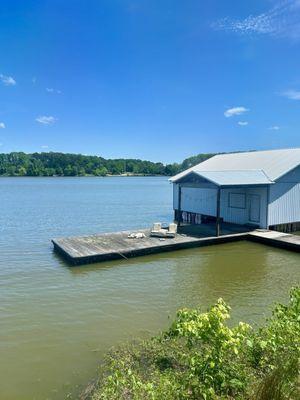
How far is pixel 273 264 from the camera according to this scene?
14047 mm

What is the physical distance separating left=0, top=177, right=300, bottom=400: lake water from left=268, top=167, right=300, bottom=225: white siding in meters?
2.93

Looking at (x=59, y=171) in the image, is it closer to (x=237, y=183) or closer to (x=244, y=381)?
(x=237, y=183)

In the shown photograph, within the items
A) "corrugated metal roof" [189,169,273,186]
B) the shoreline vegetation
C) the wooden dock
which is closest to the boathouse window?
"corrugated metal roof" [189,169,273,186]

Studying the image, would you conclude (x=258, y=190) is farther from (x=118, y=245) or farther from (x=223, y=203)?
(x=118, y=245)

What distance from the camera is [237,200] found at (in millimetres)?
20453

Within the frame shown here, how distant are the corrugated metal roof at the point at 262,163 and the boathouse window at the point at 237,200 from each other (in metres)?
1.42

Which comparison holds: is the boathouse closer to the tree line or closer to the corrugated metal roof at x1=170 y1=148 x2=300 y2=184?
the corrugated metal roof at x1=170 y1=148 x2=300 y2=184

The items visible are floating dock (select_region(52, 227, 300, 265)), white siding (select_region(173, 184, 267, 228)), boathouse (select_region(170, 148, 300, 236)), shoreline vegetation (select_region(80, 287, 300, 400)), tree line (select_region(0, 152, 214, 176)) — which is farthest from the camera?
tree line (select_region(0, 152, 214, 176))

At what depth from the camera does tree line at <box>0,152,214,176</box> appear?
5802 inches

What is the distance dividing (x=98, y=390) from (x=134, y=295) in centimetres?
524

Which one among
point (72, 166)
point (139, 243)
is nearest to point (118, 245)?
point (139, 243)

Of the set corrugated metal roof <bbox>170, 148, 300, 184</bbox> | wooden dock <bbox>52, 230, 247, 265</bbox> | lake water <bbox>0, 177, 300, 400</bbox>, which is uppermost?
corrugated metal roof <bbox>170, 148, 300, 184</bbox>

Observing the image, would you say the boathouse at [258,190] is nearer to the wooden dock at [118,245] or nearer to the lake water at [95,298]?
the wooden dock at [118,245]

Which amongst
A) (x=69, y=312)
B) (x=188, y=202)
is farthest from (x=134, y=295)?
(x=188, y=202)
